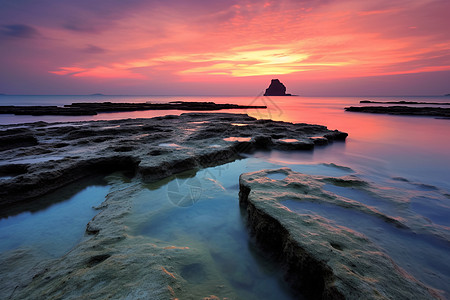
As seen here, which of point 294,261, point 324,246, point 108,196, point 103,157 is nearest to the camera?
point 324,246

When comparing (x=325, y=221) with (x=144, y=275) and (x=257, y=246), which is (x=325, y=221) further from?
(x=144, y=275)

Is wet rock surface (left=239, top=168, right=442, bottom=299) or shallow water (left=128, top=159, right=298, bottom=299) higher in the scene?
wet rock surface (left=239, top=168, right=442, bottom=299)

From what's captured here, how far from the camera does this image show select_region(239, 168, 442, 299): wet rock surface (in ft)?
6.17

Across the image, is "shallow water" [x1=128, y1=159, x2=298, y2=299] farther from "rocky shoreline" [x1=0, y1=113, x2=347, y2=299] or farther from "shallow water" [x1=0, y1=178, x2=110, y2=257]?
"shallow water" [x1=0, y1=178, x2=110, y2=257]

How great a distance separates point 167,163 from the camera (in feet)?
19.2

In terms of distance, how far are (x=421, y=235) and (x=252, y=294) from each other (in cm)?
274

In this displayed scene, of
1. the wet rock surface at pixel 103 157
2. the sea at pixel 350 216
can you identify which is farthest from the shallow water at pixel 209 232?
the wet rock surface at pixel 103 157

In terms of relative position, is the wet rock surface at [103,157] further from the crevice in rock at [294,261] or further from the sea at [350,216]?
the crevice in rock at [294,261]

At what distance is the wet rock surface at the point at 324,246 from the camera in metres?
1.88

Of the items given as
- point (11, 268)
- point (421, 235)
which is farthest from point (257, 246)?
point (11, 268)

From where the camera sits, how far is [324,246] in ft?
7.64

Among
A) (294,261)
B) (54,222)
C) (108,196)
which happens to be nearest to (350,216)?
(294,261)

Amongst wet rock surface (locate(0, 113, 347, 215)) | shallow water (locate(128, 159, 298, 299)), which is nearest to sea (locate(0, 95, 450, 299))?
shallow water (locate(128, 159, 298, 299))

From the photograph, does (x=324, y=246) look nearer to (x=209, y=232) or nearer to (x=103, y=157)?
(x=209, y=232)
